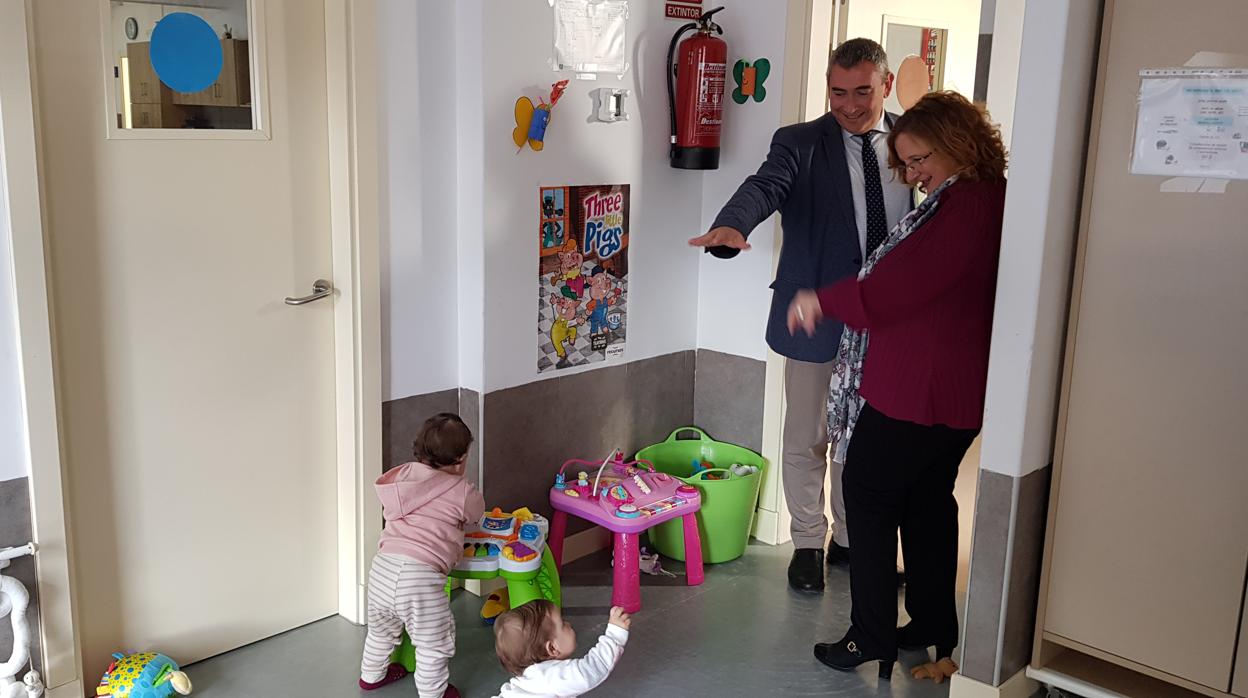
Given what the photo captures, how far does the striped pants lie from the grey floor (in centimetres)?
15

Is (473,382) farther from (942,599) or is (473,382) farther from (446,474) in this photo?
(942,599)

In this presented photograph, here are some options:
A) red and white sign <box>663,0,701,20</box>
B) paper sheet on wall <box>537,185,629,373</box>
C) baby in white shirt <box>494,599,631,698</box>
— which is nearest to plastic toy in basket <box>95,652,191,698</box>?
baby in white shirt <box>494,599,631,698</box>

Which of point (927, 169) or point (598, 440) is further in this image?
point (598, 440)

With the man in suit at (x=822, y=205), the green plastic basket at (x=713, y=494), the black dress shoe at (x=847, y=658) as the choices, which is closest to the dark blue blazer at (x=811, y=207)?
the man in suit at (x=822, y=205)

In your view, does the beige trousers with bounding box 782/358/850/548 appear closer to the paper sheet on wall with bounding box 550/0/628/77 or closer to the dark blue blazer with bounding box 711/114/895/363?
the dark blue blazer with bounding box 711/114/895/363

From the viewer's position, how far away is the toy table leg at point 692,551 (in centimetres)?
324

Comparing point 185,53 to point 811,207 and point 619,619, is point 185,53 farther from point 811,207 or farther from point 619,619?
point 811,207

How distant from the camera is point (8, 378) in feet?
7.41

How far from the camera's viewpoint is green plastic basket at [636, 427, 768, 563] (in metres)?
3.37

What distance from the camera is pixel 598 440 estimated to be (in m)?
3.43

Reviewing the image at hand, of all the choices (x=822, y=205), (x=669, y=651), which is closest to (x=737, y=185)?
(x=822, y=205)

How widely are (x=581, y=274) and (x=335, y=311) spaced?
78 cm

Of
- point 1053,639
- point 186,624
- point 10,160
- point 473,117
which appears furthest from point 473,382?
point 1053,639

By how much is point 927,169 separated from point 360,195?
136cm
